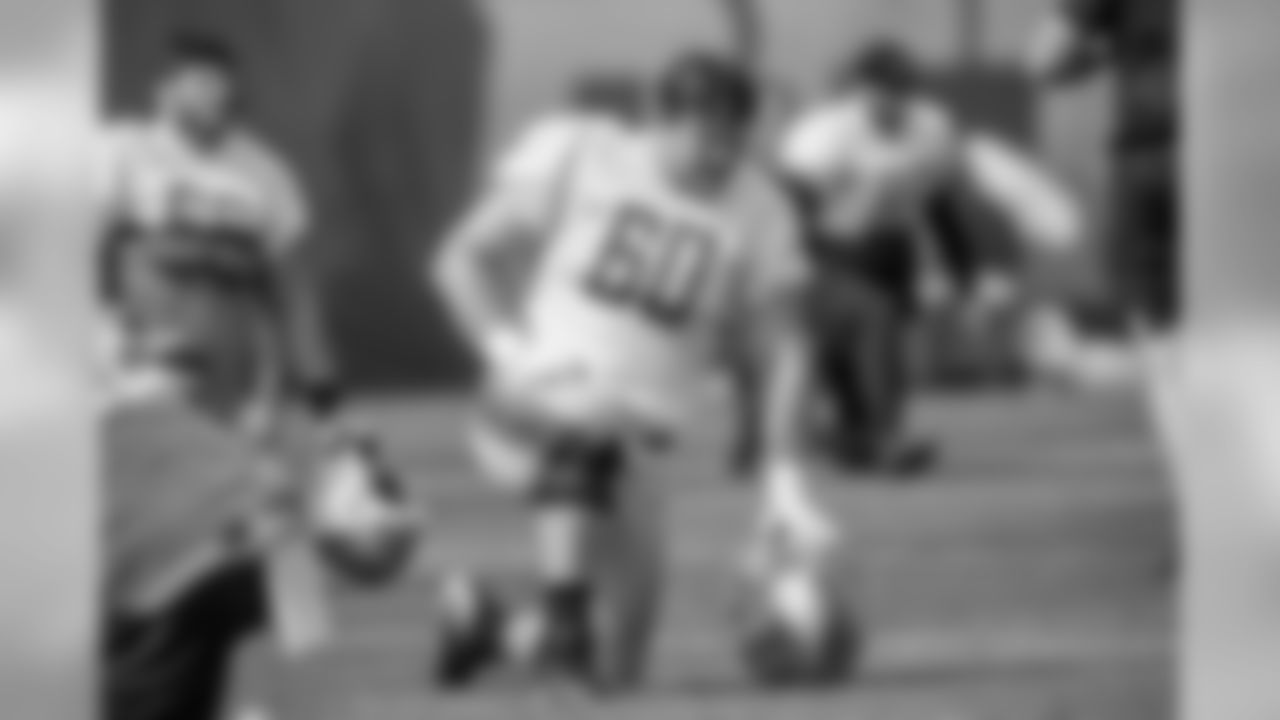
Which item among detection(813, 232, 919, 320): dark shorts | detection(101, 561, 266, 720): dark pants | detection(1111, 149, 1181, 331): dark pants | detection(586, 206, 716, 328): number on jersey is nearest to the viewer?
detection(101, 561, 266, 720): dark pants

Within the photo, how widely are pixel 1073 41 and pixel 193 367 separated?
0.93 metres

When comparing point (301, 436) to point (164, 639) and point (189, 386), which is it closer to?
point (189, 386)

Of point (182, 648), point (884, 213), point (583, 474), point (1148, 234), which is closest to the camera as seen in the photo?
point (182, 648)

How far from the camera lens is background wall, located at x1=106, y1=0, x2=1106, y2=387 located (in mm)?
2475

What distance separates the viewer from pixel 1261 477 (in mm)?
1757

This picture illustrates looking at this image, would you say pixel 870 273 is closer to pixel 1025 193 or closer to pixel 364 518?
pixel 1025 193

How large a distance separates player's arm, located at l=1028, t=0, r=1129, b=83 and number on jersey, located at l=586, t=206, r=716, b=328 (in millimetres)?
395

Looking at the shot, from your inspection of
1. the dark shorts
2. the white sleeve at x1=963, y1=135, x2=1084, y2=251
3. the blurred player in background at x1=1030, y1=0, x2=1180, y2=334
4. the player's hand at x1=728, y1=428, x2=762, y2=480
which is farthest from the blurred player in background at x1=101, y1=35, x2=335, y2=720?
the blurred player in background at x1=1030, y1=0, x2=1180, y2=334

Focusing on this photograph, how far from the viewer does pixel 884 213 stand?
2547mm

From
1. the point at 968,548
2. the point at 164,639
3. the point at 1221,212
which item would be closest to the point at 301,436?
the point at 164,639

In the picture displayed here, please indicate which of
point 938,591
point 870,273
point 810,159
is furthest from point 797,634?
point 810,159

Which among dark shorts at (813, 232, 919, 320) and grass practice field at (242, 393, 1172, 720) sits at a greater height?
dark shorts at (813, 232, 919, 320)

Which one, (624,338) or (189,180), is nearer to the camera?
(189,180)

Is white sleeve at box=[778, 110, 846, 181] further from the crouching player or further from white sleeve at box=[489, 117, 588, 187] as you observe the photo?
white sleeve at box=[489, 117, 588, 187]
